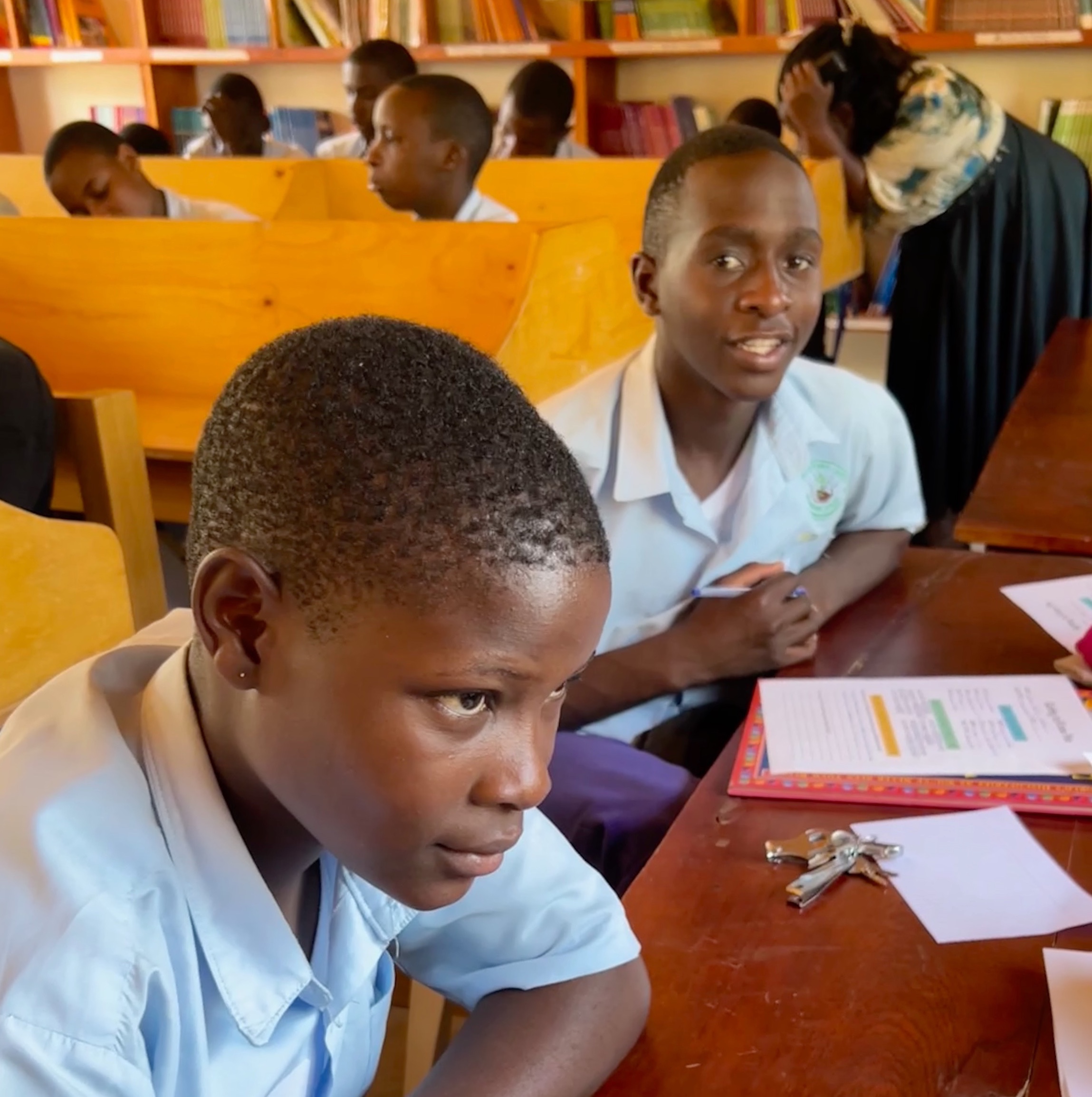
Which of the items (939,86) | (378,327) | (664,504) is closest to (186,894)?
(378,327)

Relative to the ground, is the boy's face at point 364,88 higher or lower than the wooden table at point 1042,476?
higher

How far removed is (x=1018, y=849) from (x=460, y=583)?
1.66 ft

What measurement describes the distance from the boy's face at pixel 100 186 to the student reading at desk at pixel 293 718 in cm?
275

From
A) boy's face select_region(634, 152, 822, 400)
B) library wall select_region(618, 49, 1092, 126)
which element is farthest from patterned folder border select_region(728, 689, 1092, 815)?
library wall select_region(618, 49, 1092, 126)

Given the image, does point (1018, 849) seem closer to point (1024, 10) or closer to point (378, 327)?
point (378, 327)

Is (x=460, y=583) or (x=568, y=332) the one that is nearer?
(x=460, y=583)

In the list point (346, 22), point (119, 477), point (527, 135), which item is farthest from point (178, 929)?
point (346, 22)

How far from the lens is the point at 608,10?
4113 mm

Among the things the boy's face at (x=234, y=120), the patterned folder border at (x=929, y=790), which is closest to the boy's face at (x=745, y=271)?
the patterned folder border at (x=929, y=790)

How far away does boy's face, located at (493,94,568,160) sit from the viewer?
3.90 metres

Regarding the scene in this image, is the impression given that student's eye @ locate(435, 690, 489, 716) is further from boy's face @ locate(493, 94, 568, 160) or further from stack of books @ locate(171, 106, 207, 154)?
stack of books @ locate(171, 106, 207, 154)

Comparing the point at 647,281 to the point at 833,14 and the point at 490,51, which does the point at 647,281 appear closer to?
the point at 833,14

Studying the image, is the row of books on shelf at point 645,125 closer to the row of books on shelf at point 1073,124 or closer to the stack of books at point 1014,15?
the stack of books at point 1014,15

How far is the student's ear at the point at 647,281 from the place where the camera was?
1.35 m
